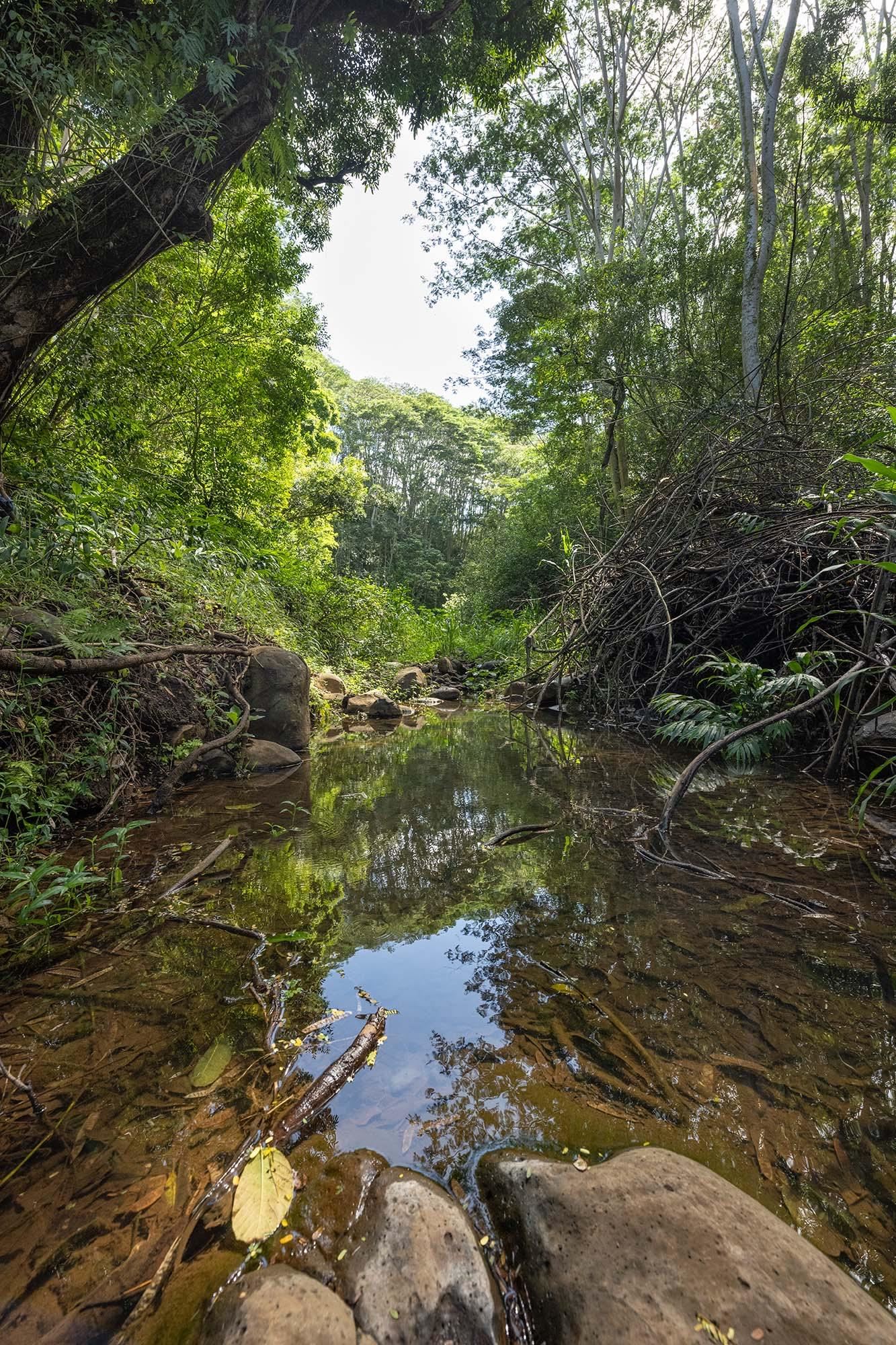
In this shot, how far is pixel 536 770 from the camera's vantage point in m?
3.95

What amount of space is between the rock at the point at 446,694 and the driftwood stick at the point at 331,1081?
26.2 ft

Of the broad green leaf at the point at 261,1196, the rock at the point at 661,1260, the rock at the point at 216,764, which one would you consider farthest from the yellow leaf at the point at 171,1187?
the rock at the point at 216,764

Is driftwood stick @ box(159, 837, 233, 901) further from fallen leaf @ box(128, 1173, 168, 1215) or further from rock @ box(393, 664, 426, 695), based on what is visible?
rock @ box(393, 664, 426, 695)

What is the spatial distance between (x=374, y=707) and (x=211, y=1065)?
604 cm

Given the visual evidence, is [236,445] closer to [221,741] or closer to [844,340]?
[221,741]

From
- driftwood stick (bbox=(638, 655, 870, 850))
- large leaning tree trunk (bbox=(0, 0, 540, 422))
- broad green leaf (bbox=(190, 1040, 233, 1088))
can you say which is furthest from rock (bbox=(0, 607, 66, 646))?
driftwood stick (bbox=(638, 655, 870, 850))

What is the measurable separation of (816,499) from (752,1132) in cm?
411

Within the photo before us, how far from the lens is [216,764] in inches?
144

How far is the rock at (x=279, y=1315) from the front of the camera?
0.67 m

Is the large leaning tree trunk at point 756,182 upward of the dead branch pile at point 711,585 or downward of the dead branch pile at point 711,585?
upward

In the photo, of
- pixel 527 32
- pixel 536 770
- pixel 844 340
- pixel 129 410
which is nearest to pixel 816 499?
pixel 536 770

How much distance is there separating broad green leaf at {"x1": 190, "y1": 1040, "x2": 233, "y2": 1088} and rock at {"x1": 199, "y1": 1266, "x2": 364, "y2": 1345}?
44 cm

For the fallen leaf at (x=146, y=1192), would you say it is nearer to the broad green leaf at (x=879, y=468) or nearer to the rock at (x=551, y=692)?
the broad green leaf at (x=879, y=468)

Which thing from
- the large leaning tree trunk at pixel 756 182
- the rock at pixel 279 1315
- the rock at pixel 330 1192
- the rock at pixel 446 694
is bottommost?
the rock at pixel 446 694
